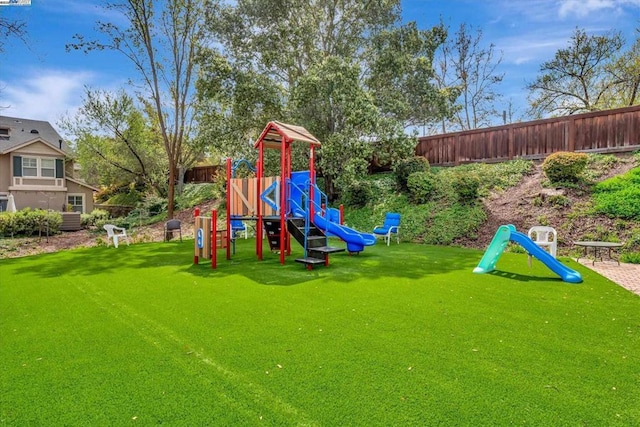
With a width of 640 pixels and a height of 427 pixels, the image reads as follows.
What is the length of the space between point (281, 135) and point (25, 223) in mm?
13672

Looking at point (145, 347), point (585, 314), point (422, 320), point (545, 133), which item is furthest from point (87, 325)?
point (545, 133)

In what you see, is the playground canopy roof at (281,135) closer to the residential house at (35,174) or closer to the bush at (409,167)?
the bush at (409,167)

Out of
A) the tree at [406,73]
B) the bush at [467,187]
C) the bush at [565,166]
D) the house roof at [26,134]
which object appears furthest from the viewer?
the house roof at [26,134]

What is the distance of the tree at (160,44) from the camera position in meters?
16.4

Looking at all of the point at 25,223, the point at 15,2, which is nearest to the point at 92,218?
the point at 25,223

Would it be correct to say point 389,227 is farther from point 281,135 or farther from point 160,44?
point 160,44

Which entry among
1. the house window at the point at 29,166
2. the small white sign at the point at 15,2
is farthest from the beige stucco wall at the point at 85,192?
the small white sign at the point at 15,2

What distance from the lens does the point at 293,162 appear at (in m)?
14.5

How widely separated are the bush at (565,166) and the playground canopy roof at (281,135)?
751 cm

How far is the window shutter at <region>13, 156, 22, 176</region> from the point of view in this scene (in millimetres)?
20672

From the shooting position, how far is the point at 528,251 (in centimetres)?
707

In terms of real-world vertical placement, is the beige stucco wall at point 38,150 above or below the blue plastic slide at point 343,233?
above

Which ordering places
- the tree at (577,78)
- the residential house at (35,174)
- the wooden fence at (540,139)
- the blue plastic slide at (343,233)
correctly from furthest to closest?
the residential house at (35,174) < the tree at (577,78) < the wooden fence at (540,139) < the blue plastic slide at (343,233)

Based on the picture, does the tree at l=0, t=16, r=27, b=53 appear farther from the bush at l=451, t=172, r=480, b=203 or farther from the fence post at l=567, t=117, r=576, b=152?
the fence post at l=567, t=117, r=576, b=152
